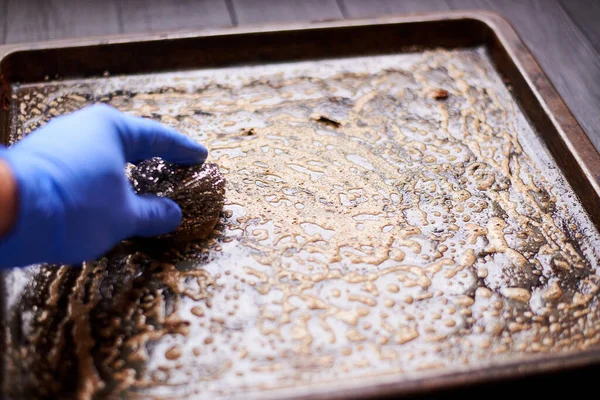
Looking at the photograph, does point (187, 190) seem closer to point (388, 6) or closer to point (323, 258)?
point (323, 258)

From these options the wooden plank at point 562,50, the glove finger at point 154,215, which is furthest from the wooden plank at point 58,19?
the wooden plank at point 562,50

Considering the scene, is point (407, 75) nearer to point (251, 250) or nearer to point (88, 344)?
point (251, 250)

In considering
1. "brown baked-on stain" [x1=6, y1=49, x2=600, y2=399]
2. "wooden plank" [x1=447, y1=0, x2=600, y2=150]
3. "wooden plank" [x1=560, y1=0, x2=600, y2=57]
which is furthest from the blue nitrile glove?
"wooden plank" [x1=560, y1=0, x2=600, y2=57]

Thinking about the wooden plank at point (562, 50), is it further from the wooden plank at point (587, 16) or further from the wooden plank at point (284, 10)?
the wooden plank at point (284, 10)

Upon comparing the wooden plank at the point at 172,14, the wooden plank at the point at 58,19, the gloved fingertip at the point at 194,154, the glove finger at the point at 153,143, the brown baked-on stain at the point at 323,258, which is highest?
the wooden plank at the point at 58,19

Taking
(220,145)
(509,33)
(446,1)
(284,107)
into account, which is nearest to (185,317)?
(220,145)

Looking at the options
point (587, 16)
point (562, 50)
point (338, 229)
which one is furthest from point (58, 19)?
point (587, 16)
